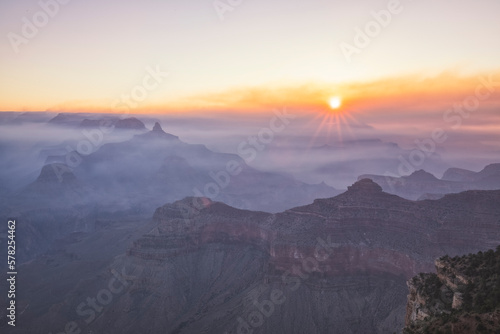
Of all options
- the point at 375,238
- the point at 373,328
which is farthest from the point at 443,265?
the point at 375,238

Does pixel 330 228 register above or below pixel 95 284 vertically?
Answer: above

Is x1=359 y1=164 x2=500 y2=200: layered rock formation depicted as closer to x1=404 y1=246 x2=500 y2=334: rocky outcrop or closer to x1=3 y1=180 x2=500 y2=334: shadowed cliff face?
x1=3 y1=180 x2=500 y2=334: shadowed cliff face

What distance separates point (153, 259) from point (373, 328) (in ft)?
201

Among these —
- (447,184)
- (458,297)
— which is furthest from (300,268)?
(447,184)

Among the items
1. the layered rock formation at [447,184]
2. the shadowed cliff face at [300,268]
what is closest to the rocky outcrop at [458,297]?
the shadowed cliff face at [300,268]

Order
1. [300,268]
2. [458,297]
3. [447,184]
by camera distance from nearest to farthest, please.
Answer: [458,297]
[300,268]
[447,184]

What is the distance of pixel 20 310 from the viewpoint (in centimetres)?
10525

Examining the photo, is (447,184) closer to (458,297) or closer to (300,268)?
(300,268)

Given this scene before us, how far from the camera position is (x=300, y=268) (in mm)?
96062

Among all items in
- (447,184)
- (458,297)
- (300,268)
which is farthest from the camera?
(447,184)

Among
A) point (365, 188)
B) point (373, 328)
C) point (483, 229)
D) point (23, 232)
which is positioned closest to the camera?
point (373, 328)

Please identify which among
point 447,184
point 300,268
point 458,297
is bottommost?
point 300,268

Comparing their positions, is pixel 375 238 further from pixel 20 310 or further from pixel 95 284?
pixel 20 310

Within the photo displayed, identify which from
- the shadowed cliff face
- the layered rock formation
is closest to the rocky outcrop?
the shadowed cliff face
